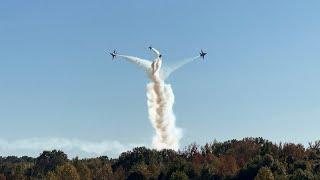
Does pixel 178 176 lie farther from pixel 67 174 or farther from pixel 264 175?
pixel 67 174

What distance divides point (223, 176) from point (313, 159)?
33.5m

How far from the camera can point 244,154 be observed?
196750 mm

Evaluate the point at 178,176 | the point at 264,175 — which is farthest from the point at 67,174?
the point at 264,175

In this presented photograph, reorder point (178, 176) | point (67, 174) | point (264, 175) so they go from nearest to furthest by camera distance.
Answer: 1. point (264, 175)
2. point (178, 176)
3. point (67, 174)

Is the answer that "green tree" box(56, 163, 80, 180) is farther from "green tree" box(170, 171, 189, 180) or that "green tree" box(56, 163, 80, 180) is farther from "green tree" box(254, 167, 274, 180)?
"green tree" box(254, 167, 274, 180)

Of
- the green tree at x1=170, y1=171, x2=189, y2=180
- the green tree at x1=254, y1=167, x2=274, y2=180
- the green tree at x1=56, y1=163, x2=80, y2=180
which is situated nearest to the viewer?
the green tree at x1=254, y1=167, x2=274, y2=180

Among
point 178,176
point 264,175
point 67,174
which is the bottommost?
point 264,175

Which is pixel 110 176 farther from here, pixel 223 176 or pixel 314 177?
pixel 314 177

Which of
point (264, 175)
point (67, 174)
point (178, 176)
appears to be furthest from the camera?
point (67, 174)

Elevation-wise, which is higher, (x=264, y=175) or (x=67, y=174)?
(x=67, y=174)

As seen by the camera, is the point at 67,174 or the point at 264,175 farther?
the point at 67,174

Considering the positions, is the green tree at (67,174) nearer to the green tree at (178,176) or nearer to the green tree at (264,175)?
the green tree at (178,176)

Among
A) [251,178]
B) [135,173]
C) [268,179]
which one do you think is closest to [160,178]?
[135,173]

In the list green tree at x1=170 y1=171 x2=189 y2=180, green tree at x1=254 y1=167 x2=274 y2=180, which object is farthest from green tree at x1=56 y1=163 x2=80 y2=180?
green tree at x1=254 y1=167 x2=274 y2=180
